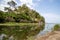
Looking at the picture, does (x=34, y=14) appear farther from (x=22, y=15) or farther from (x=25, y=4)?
(x=22, y=15)

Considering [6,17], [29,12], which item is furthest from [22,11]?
[6,17]

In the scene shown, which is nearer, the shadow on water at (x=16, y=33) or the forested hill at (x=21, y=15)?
→ the shadow on water at (x=16, y=33)

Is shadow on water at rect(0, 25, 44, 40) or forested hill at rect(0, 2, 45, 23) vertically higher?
forested hill at rect(0, 2, 45, 23)

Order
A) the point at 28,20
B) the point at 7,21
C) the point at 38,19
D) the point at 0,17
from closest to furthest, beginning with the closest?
the point at 0,17
the point at 7,21
the point at 28,20
the point at 38,19

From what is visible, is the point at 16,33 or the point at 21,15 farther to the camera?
the point at 21,15

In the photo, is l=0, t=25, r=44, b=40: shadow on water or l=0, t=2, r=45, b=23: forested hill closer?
l=0, t=25, r=44, b=40: shadow on water

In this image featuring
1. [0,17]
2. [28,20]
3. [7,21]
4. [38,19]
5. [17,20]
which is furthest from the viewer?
[38,19]

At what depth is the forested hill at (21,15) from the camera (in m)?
83.1

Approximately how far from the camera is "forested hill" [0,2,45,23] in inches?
3270

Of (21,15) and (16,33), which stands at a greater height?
(21,15)

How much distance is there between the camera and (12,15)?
87.5 metres

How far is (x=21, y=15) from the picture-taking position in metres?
91.0

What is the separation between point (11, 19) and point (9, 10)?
17.2 metres

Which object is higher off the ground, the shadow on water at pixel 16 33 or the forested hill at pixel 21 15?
the forested hill at pixel 21 15
